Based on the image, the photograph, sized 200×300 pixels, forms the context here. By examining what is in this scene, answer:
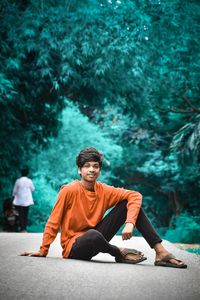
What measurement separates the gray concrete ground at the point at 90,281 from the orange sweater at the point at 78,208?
0.29m

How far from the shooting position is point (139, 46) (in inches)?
821

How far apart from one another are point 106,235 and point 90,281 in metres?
1.74

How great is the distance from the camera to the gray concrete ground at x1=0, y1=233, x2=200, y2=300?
489 centimetres

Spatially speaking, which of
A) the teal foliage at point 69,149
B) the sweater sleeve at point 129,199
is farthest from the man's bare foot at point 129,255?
the teal foliage at point 69,149

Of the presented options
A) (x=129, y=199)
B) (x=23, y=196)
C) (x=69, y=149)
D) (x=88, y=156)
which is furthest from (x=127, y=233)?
(x=69, y=149)

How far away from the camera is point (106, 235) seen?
23.9ft

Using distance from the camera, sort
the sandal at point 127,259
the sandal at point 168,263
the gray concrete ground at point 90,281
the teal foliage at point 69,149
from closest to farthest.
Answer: the gray concrete ground at point 90,281 < the sandal at point 168,263 < the sandal at point 127,259 < the teal foliage at point 69,149

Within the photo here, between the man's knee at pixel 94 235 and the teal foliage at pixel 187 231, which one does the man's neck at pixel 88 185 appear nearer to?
the man's knee at pixel 94 235

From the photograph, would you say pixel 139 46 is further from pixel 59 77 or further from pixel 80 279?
pixel 80 279

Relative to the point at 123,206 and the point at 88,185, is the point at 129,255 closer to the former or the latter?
the point at 123,206

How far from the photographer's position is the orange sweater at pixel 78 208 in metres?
7.04

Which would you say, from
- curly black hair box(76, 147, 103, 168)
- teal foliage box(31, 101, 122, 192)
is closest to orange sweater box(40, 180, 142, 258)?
curly black hair box(76, 147, 103, 168)

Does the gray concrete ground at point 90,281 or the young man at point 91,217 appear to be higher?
the young man at point 91,217

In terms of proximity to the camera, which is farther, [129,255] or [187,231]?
[187,231]
